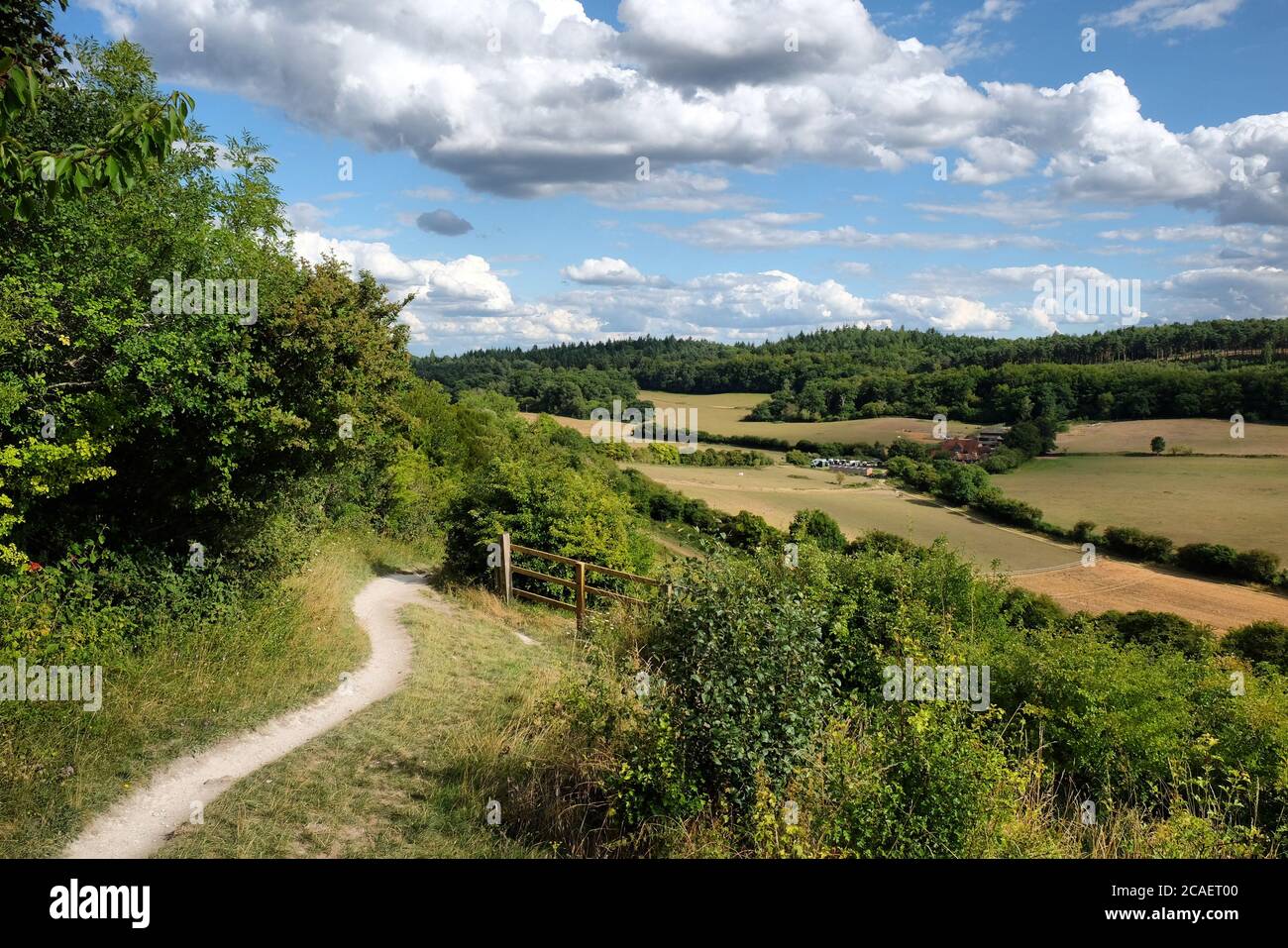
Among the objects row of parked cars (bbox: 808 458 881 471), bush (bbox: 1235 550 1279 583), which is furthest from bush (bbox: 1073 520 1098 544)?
row of parked cars (bbox: 808 458 881 471)

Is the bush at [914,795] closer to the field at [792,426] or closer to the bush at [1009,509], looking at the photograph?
the bush at [1009,509]

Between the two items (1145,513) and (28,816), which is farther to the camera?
(1145,513)

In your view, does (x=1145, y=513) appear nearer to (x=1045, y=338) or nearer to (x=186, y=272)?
(x=186, y=272)

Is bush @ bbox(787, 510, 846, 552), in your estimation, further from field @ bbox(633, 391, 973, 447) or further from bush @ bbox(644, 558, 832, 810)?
field @ bbox(633, 391, 973, 447)

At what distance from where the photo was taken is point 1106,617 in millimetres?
28625

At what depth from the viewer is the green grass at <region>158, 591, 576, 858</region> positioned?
5.41 metres

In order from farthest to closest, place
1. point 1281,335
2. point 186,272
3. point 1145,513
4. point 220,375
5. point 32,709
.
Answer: point 1281,335
point 1145,513
point 186,272
point 220,375
point 32,709

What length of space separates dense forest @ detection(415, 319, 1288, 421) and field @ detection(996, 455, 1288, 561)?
1322 cm

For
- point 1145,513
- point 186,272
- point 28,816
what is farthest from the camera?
point 1145,513

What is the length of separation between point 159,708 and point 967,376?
335ft

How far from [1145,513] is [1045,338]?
71240 millimetres

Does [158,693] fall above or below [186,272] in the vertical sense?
below

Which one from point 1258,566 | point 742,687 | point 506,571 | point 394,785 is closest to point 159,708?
point 394,785
